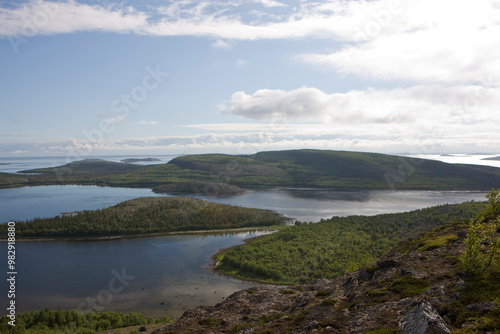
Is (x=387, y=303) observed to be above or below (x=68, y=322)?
above

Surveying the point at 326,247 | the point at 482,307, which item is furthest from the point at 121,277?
the point at 482,307

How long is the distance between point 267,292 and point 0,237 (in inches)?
5024

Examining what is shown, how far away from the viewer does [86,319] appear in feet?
181

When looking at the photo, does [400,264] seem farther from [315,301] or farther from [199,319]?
[199,319]

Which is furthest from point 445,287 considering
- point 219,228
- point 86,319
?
point 219,228

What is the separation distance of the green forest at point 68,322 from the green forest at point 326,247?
3438 centimetres

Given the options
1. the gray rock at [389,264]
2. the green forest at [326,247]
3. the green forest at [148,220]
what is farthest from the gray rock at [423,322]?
the green forest at [148,220]

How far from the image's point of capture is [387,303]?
23.2 meters

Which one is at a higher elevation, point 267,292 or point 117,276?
point 267,292

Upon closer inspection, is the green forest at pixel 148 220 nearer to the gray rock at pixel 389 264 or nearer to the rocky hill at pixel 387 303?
the rocky hill at pixel 387 303

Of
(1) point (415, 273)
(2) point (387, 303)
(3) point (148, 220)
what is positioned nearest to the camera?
(2) point (387, 303)

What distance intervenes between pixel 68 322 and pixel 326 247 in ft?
232

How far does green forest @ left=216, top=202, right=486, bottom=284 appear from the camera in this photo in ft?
269

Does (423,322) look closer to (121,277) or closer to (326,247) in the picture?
(121,277)
